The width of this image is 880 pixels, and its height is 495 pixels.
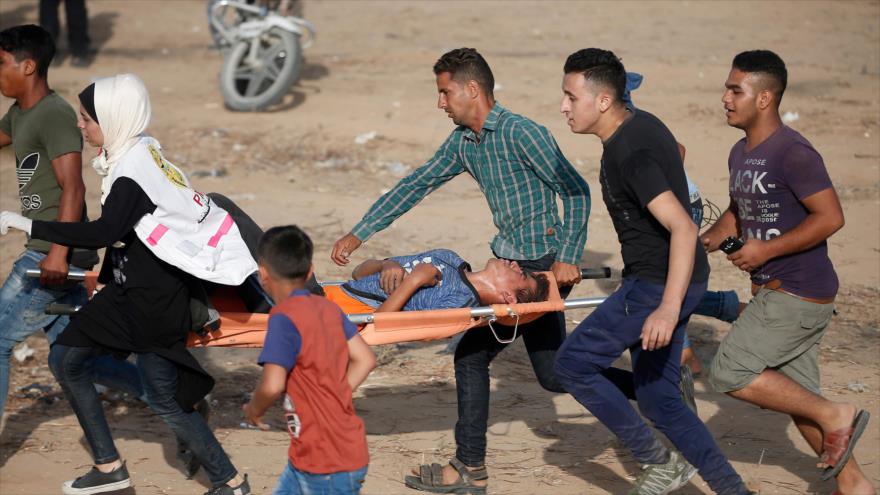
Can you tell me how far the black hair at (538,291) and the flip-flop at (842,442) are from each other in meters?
1.36

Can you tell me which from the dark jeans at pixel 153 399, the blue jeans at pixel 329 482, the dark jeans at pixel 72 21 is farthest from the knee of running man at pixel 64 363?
the dark jeans at pixel 72 21

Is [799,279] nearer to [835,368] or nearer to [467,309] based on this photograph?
[467,309]

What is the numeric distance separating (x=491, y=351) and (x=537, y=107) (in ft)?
24.2

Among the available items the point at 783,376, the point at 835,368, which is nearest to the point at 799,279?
the point at 783,376

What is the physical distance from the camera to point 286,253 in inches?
135

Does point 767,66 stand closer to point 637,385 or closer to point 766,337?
point 766,337

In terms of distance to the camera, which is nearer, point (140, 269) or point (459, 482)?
point (140, 269)

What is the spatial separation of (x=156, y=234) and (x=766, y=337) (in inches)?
99.7

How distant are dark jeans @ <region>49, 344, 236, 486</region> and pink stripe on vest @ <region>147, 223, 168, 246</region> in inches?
20.3

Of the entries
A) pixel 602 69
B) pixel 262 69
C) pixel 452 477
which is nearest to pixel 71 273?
pixel 452 477

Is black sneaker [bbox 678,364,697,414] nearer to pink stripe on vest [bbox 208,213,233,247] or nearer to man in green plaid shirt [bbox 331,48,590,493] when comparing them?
man in green plaid shirt [bbox 331,48,590,493]

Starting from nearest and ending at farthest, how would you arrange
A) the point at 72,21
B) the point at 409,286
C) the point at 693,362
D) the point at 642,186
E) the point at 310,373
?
the point at 310,373
the point at 642,186
the point at 409,286
the point at 693,362
the point at 72,21

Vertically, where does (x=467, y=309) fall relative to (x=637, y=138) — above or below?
below

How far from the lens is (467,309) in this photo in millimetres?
4602
